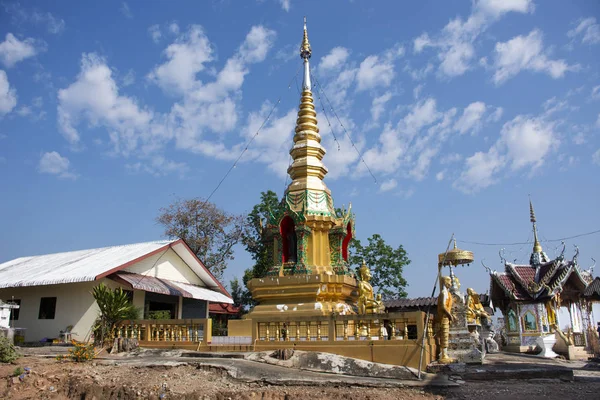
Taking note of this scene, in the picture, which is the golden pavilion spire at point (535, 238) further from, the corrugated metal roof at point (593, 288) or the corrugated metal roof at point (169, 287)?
the corrugated metal roof at point (169, 287)

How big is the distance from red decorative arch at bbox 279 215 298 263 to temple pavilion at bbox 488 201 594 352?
466 inches

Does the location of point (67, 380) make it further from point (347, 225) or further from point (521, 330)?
point (521, 330)

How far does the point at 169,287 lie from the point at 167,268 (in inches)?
72.1

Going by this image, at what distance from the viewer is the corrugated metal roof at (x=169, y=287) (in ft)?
61.9

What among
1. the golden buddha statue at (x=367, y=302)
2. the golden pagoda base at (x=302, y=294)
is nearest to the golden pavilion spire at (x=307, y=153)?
the golden pagoda base at (x=302, y=294)

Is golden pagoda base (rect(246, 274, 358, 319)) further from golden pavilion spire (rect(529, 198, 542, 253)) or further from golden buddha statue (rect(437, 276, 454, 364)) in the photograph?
golden pavilion spire (rect(529, 198, 542, 253))

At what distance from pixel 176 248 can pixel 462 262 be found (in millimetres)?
12490

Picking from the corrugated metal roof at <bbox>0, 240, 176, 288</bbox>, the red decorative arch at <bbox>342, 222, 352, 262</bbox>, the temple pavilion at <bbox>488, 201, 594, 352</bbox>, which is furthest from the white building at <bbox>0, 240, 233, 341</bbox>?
the temple pavilion at <bbox>488, 201, 594, 352</bbox>

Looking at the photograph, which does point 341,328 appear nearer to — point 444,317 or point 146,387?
point 444,317

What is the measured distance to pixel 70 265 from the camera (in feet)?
67.1

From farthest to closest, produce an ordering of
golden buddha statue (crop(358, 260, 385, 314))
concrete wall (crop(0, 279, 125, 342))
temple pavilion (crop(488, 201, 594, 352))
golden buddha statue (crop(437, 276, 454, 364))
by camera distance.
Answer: temple pavilion (crop(488, 201, 594, 352)) → concrete wall (crop(0, 279, 125, 342)) → golden buddha statue (crop(358, 260, 385, 314)) → golden buddha statue (crop(437, 276, 454, 364))

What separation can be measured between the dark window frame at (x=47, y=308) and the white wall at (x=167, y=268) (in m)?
3.19

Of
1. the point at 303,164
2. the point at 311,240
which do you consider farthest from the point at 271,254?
A: the point at 303,164

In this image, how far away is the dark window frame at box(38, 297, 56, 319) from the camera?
768 inches
